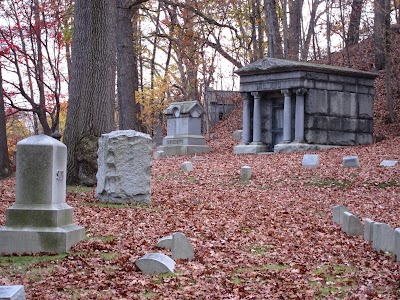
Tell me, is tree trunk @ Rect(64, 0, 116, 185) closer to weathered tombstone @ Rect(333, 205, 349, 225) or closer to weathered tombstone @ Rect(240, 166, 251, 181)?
weathered tombstone @ Rect(240, 166, 251, 181)

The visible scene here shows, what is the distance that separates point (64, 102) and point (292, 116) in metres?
10.3

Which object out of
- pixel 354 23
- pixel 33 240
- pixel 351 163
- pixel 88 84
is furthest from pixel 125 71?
pixel 33 240

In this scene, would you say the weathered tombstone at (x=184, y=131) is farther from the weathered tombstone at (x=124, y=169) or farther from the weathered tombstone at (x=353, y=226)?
the weathered tombstone at (x=353, y=226)

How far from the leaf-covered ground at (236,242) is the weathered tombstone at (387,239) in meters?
0.13

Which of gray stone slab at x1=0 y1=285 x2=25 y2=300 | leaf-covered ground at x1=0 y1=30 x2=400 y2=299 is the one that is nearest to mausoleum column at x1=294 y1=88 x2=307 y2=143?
leaf-covered ground at x1=0 y1=30 x2=400 y2=299

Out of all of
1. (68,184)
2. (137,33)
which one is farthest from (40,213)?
(137,33)

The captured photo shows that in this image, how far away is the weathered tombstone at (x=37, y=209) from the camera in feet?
25.9

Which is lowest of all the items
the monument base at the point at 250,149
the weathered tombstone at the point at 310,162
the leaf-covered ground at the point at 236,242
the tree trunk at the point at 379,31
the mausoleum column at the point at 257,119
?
the leaf-covered ground at the point at 236,242

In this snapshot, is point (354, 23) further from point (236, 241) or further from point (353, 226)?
point (236, 241)

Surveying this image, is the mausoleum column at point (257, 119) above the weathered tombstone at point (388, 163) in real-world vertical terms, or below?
above

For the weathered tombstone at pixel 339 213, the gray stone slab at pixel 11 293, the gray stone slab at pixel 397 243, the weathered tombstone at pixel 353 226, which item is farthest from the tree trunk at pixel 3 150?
the gray stone slab at pixel 11 293

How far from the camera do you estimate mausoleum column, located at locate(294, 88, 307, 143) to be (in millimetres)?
22625

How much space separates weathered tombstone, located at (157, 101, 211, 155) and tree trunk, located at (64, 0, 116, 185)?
11116 millimetres

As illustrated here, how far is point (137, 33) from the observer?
36094 millimetres
